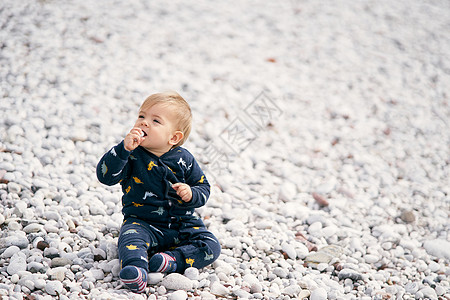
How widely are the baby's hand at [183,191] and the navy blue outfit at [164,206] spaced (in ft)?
0.14

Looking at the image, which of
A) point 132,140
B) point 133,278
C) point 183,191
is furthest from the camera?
point 183,191

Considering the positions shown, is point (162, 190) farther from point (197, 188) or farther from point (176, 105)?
point (176, 105)

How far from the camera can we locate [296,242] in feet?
9.96

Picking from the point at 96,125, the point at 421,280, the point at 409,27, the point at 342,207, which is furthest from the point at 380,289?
the point at 409,27

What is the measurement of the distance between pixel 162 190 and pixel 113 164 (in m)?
0.31

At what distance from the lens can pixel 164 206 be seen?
2553 mm

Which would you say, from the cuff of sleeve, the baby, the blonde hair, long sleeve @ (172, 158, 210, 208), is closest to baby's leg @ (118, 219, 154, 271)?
the baby

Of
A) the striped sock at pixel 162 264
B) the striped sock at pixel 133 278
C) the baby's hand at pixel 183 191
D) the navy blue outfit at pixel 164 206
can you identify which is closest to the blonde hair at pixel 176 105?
the navy blue outfit at pixel 164 206

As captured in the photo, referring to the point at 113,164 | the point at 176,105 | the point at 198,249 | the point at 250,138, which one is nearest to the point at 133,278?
the point at 198,249

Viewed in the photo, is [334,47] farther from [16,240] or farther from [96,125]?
[16,240]

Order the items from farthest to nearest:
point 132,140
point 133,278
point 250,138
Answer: point 250,138, point 132,140, point 133,278

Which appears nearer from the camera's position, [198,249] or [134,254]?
[134,254]

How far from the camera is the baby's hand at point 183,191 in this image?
246cm

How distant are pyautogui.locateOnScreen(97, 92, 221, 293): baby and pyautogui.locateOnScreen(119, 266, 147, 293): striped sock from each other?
5.4 inches
